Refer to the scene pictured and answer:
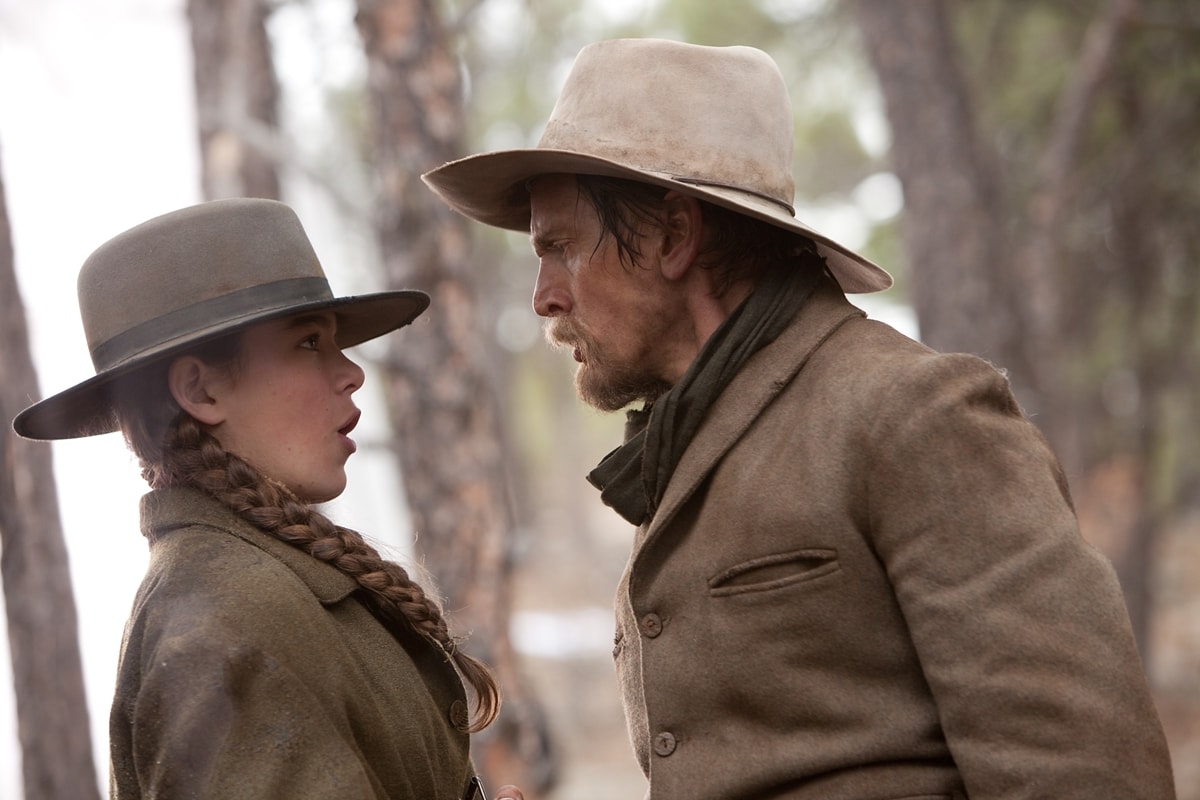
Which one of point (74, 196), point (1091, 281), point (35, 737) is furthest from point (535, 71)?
point (35, 737)

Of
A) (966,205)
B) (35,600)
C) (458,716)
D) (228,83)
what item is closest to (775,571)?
(458,716)

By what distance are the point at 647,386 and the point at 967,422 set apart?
2.40 feet

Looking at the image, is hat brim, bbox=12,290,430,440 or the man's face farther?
the man's face

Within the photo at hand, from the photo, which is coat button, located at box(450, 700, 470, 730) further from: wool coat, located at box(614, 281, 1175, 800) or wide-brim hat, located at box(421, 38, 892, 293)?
wide-brim hat, located at box(421, 38, 892, 293)

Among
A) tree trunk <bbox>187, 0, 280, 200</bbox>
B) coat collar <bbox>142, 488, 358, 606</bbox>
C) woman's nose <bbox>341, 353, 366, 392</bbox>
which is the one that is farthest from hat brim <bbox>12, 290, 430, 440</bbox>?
tree trunk <bbox>187, 0, 280, 200</bbox>

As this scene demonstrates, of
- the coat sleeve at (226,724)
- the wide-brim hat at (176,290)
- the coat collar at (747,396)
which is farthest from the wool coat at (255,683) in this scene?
the coat collar at (747,396)

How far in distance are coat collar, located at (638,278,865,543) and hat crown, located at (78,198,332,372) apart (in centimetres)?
77

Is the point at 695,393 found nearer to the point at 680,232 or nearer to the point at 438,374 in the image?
the point at 680,232

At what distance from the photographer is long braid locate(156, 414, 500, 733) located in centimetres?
214

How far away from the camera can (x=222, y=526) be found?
2.10 meters

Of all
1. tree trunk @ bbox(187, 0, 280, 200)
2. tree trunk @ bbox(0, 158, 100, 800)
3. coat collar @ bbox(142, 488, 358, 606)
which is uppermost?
tree trunk @ bbox(187, 0, 280, 200)

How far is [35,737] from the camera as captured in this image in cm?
372

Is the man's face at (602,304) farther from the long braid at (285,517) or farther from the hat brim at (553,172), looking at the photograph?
the long braid at (285,517)

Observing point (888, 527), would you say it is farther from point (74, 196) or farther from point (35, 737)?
point (74, 196)
